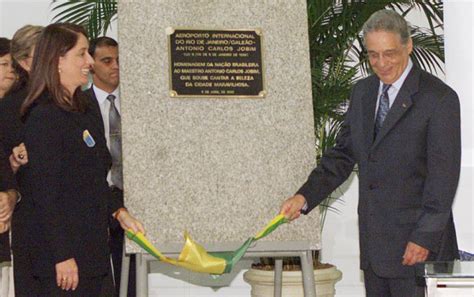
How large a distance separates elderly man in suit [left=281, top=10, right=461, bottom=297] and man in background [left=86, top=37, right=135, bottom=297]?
1.80 metres

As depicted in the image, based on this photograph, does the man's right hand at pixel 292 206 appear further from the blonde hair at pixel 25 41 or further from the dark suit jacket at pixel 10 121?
the blonde hair at pixel 25 41

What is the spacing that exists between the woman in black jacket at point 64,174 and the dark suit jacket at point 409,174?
1.16 m

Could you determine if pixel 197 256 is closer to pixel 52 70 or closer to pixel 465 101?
pixel 52 70

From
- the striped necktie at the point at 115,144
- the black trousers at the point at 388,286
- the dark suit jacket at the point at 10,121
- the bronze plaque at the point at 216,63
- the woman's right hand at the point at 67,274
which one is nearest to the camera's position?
the woman's right hand at the point at 67,274

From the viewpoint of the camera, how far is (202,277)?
320 inches

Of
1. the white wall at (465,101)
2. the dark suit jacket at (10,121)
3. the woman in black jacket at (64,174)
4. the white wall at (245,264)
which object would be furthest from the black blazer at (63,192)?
the white wall at (245,264)

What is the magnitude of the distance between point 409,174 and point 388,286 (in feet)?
1.66

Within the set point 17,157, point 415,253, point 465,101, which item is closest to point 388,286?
point 415,253

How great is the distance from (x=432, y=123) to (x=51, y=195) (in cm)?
162

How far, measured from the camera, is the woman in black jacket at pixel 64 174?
389cm

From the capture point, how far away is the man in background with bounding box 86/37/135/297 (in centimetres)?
552

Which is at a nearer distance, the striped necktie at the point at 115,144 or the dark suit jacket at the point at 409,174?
the dark suit jacket at the point at 409,174

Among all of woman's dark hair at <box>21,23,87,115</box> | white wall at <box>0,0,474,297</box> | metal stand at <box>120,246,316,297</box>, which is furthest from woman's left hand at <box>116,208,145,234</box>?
white wall at <box>0,0,474,297</box>

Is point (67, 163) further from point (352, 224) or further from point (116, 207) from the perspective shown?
point (352, 224)
